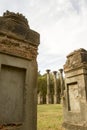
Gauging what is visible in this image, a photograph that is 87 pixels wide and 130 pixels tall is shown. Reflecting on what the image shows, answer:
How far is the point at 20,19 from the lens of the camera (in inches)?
201

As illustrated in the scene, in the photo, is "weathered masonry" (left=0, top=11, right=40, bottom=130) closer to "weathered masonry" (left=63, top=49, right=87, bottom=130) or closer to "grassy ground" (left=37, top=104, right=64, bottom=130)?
"weathered masonry" (left=63, top=49, right=87, bottom=130)

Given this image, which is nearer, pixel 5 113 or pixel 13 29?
pixel 5 113

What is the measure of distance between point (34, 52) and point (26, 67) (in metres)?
0.56

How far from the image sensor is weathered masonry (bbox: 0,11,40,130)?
14.5 feet

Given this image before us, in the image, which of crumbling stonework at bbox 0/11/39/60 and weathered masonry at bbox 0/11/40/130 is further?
crumbling stonework at bbox 0/11/39/60

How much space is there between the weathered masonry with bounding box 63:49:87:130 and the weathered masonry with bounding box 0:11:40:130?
2515mm

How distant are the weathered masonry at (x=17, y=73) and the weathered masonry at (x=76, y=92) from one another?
99.0 inches

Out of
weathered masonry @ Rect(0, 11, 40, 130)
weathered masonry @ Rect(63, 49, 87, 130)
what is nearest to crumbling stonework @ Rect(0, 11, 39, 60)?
weathered masonry @ Rect(0, 11, 40, 130)

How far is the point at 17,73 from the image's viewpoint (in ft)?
15.9

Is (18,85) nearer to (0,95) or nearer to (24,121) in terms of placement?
(0,95)

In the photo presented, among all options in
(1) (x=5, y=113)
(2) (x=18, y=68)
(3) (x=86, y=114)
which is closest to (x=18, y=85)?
(2) (x=18, y=68)

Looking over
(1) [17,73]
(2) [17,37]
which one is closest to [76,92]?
(1) [17,73]

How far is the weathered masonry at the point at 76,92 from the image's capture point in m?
6.68

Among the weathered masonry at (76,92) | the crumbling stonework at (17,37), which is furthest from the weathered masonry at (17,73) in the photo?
the weathered masonry at (76,92)
